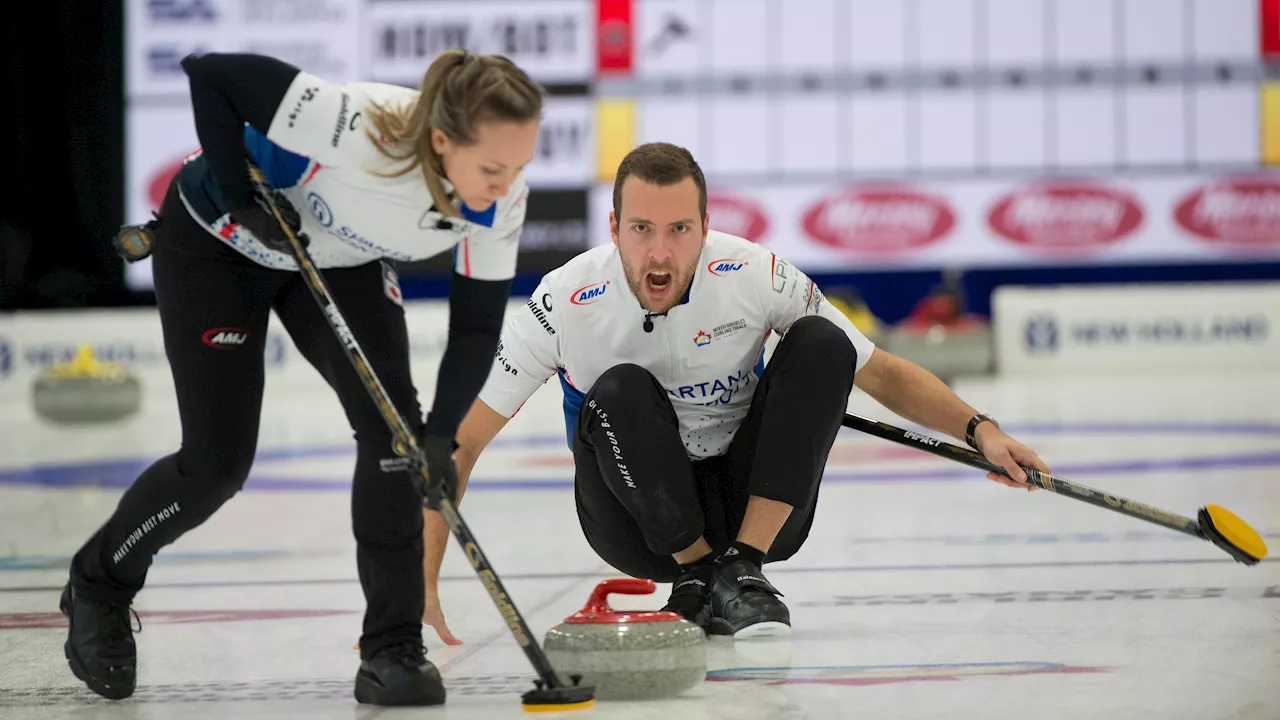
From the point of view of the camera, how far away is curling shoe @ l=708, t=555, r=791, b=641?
267 centimetres

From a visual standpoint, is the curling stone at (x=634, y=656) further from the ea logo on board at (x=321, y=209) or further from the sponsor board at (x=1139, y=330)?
the sponsor board at (x=1139, y=330)

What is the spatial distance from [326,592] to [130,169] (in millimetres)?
12098

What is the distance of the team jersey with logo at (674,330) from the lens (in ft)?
9.69

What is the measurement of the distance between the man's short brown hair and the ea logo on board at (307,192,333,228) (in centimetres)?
55

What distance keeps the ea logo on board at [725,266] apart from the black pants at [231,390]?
0.71 metres

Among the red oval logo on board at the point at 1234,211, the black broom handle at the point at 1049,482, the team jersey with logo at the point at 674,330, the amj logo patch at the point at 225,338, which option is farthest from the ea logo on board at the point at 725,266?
the red oval logo on board at the point at 1234,211

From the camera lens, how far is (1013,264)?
14516 mm

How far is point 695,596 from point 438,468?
750 millimetres

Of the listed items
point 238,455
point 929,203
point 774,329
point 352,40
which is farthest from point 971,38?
point 238,455

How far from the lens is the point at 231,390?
2.54m

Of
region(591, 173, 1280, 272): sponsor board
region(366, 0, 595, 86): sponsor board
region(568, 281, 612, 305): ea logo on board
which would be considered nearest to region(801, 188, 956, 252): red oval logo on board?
region(591, 173, 1280, 272): sponsor board

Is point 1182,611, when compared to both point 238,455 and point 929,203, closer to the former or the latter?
point 238,455

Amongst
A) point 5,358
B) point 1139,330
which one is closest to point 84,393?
point 5,358

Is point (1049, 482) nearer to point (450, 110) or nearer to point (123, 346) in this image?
point (450, 110)
